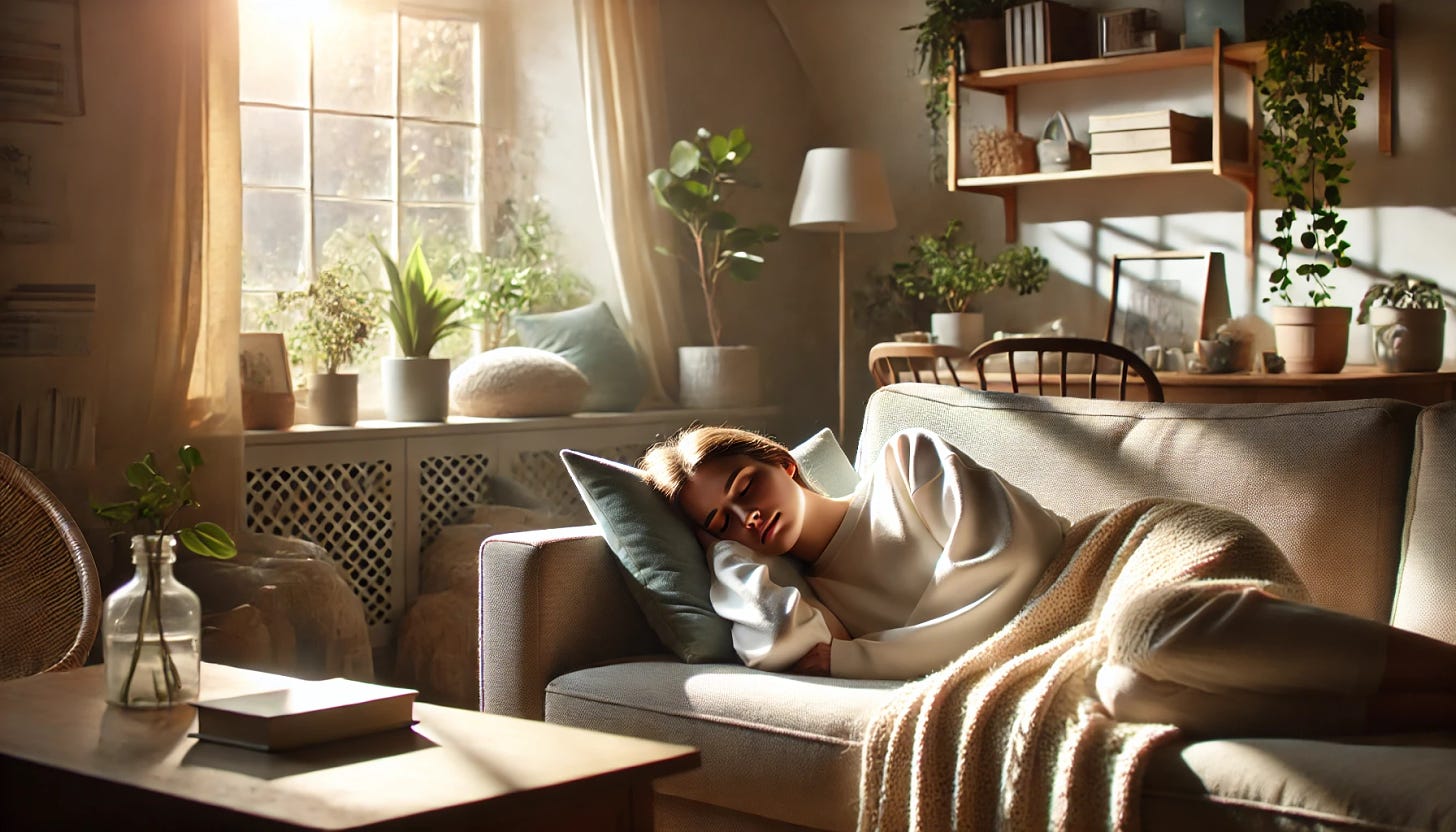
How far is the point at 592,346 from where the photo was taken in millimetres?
4516

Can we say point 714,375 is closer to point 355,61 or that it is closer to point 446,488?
point 446,488

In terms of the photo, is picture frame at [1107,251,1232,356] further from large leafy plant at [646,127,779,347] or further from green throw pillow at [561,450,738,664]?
green throw pillow at [561,450,738,664]

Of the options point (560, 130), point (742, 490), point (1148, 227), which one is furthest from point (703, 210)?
point (742, 490)

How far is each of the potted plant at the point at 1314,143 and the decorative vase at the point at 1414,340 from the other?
0.36 feet

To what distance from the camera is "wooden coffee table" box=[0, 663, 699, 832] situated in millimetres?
1390

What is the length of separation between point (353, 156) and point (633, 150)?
33.2 inches

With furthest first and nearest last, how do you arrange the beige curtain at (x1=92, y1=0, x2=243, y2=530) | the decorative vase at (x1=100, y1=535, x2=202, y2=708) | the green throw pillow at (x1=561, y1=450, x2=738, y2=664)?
the beige curtain at (x1=92, y1=0, x2=243, y2=530), the green throw pillow at (x1=561, y1=450, x2=738, y2=664), the decorative vase at (x1=100, y1=535, x2=202, y2=708)

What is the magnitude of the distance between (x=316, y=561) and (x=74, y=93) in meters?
1.19

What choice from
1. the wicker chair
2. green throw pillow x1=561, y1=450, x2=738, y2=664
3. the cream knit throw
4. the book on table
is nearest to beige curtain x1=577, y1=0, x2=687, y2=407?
the wicker chair

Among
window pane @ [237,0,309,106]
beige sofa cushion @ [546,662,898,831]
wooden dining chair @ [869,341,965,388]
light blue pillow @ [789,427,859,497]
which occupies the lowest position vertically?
beige sofa cushion @ [546,662,898,831]

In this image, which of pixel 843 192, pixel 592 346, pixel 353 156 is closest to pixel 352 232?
pixel 353 156

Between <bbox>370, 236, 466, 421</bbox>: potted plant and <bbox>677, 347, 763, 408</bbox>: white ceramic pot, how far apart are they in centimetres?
85

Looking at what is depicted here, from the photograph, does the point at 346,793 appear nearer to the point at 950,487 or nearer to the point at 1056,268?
the point at 950,487

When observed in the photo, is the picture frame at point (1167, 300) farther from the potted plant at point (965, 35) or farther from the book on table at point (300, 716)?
the book on table at point (300, 716)
